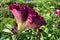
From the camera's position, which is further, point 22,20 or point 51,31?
point 51,31

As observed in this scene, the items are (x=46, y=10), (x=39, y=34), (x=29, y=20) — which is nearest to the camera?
(x=29, y=20)

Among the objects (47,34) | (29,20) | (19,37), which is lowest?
(47,34)

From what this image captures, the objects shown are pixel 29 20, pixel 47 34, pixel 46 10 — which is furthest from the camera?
pixel 46 10

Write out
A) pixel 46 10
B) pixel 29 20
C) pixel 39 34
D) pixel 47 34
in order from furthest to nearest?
pixel 46 10 → pixel 47 34 → pixel 39 34 → pixel 29 20

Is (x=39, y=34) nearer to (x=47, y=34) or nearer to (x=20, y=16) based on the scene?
(x=47, y=34)

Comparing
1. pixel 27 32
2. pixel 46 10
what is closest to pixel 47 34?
pixel 46 10

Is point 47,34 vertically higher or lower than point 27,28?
Answer: lower

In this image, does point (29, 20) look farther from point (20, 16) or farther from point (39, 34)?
point (39, 34)

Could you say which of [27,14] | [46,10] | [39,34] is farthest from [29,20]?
[46,10]

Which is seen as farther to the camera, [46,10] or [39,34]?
[46,10]
